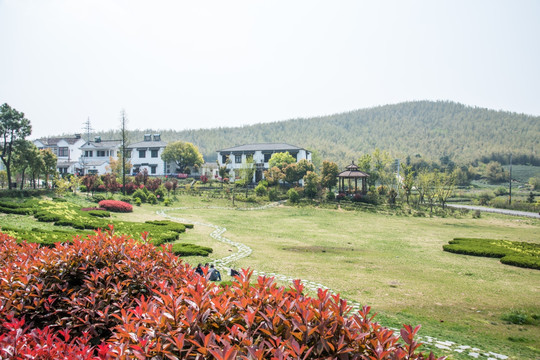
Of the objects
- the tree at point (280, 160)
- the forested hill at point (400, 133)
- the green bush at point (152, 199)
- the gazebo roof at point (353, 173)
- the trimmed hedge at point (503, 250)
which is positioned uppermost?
the forested hill at point (400, 133)

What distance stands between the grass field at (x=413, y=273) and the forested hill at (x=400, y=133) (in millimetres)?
69712

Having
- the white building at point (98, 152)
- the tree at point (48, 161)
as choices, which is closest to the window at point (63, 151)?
the white building at point (98, 152)

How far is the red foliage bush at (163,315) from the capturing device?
7.64 feet

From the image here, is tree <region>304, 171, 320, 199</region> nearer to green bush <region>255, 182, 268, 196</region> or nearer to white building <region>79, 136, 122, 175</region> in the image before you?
green bush <region>255, 182, 268, 196</region>

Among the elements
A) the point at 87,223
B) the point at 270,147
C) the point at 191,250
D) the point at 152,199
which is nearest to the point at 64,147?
the point at 270,147

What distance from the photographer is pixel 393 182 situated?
147 ft

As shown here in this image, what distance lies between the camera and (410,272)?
11.3 m

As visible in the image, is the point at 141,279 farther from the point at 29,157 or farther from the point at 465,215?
the point at 465,215

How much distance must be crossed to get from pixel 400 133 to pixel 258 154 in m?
82.8

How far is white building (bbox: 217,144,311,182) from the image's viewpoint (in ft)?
175

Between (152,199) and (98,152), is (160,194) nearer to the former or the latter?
(152,199)

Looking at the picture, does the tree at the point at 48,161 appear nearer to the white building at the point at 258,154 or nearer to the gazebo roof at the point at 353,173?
the white building at the point at 258,154

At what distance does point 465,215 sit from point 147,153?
164ft

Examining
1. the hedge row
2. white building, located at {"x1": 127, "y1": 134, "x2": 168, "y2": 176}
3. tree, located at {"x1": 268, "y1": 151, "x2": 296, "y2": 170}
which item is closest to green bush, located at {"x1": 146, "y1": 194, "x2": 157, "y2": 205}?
the hedge row
